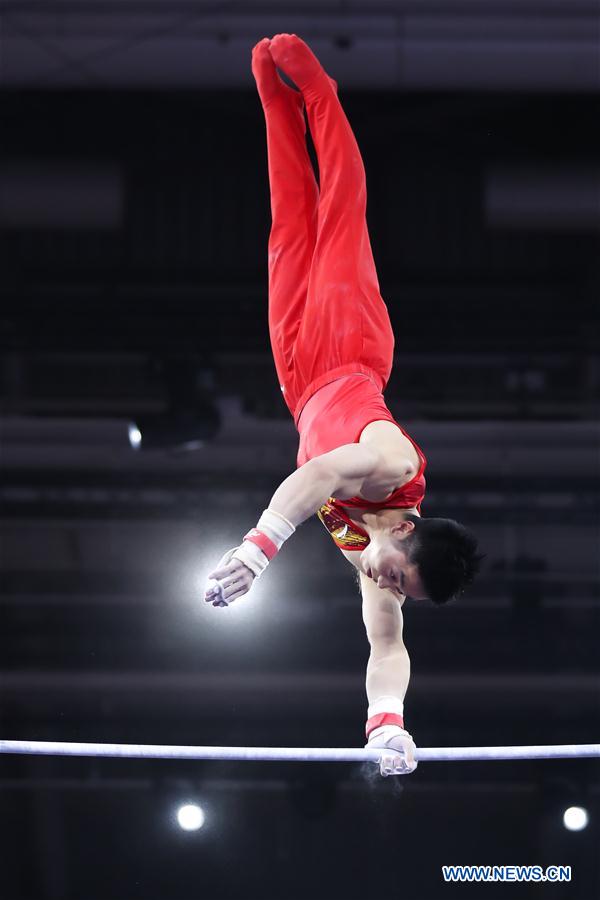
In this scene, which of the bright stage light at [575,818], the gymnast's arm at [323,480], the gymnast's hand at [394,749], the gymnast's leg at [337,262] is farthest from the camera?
the bright stage light at [575,818]

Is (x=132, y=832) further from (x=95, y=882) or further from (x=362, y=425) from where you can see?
(x=362, y=425)

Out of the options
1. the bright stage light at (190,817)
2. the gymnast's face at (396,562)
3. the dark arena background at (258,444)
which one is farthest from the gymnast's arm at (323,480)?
the bright stage light at (190,817)

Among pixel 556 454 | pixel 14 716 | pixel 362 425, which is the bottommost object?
pixel 362 425

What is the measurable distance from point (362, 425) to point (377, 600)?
605mm

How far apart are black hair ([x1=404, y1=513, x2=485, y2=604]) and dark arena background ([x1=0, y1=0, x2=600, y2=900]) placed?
12.5 feet

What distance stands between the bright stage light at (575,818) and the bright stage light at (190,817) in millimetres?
2628

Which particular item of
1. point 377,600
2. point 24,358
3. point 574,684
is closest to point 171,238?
point 24,358

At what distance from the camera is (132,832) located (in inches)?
267

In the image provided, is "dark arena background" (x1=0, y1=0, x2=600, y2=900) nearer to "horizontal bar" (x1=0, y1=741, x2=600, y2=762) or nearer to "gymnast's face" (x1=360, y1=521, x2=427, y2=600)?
"horizontal bar" (x1=0, y1=741, x2=600, y2=762)

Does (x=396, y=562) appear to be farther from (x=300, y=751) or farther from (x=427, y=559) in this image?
(x=300, y=751)

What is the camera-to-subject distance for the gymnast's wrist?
243 centimetres

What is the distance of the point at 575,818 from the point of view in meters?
6.70

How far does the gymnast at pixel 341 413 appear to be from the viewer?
263cm

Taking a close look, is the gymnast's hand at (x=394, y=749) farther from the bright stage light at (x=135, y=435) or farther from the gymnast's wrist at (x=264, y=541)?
the bright stage light at (x=135, y=435)
